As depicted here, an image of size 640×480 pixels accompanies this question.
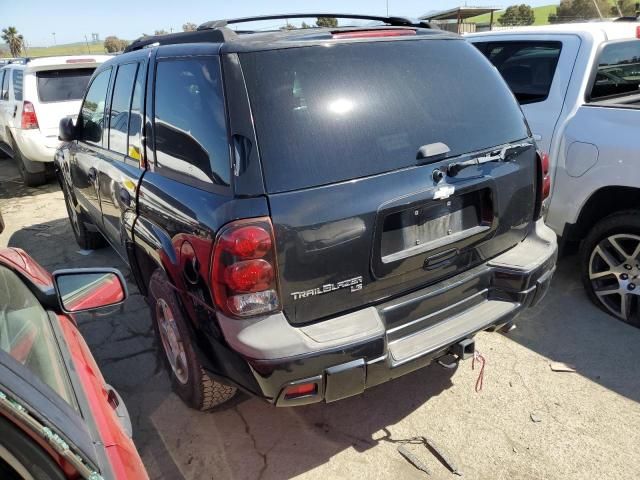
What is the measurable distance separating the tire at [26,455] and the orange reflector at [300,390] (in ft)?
3.22

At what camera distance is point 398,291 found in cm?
221

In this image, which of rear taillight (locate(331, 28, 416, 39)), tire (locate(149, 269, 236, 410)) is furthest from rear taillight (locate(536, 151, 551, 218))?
tire (locate(149, 269, 236, 410))

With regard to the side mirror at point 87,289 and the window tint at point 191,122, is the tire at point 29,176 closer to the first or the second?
the window tint at point 191,122

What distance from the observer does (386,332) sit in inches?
83.2

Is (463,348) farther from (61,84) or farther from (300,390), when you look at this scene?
(61,84)

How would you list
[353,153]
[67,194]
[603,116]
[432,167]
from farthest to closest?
[67,194]
[603,116]
[432,167]
[353,153]

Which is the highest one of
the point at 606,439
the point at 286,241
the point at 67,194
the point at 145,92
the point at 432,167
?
the point at 145,92

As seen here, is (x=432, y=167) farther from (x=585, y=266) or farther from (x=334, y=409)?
(x=585, y=266)

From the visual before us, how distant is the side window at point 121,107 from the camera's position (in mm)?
2961

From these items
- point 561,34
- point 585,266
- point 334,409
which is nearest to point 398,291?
point 334,409

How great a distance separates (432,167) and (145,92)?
62.4 inches

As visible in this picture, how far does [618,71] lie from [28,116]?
760cm

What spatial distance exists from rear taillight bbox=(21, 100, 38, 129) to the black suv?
576cm

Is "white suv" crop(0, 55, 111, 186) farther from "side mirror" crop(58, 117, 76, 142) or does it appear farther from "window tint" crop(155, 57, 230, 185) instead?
"window tint" crop(155, 57, 230, 185)
